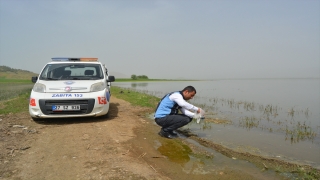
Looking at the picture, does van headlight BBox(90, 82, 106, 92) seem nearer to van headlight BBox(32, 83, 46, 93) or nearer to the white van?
the white van

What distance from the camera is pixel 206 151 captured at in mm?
4512

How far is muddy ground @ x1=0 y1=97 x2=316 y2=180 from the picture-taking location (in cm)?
323

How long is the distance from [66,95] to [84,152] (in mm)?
2457

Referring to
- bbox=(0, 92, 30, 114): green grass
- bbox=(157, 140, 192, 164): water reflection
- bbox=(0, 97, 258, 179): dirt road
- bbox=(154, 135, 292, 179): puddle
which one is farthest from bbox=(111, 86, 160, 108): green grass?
bbox=(154, 135, 292, 179): puddle

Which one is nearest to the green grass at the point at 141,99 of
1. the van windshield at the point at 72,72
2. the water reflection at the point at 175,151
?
the van windshield at the point at 72,72

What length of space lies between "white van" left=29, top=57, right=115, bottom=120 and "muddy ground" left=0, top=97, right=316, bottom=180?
0.36 metres

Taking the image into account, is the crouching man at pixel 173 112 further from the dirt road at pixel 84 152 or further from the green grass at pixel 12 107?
the green grass at pixel 12 107

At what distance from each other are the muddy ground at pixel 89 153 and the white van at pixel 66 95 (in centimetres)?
36

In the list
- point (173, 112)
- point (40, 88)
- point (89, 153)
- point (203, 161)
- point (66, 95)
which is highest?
point (40, 88)

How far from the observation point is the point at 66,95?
5992mm

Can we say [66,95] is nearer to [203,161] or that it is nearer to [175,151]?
[175,151]

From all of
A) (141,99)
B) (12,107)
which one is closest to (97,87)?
(12,107)

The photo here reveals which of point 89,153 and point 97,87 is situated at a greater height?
point 97,87

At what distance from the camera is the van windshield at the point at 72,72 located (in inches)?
273
